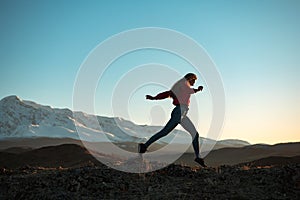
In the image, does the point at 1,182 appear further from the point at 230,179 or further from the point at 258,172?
the point at 258,172

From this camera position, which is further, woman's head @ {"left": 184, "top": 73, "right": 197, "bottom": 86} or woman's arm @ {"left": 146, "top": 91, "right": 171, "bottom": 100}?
woman's head @ {"left": 184, "top": 73, "right": 197, "bottom": 86}

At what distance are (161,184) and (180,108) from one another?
6.30 feet

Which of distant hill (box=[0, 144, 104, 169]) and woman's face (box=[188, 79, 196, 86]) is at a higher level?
woman's face (box=[188, 79, 196, 86])

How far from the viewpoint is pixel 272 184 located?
6078 mm

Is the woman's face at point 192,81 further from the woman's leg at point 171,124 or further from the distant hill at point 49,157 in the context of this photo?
the distant hill at point 49,157

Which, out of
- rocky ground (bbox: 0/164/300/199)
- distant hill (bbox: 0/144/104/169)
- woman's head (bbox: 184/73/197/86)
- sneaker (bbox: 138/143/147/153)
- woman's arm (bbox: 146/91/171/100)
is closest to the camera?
rocky ground (bbox: 0/164/300/199)

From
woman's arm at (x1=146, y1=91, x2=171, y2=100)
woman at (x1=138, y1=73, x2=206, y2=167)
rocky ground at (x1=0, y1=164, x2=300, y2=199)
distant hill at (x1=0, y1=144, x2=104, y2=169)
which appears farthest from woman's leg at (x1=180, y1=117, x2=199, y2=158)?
distant hill at (x1=0, y1=144, x2=104, y2=169)

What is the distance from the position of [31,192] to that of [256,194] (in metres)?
3.94

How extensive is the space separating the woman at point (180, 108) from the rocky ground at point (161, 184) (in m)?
0.78

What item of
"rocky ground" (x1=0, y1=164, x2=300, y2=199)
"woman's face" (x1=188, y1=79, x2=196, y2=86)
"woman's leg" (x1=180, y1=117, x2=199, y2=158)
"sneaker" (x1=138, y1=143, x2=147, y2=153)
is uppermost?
"woman's face" (x1=188, y1=79, x2=196, y2=86)

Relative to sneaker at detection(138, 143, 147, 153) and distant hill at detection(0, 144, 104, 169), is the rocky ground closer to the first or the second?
sneaker at detection(138, 143, 147, 153)

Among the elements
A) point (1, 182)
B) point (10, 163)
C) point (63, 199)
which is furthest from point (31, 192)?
point (10, 163)

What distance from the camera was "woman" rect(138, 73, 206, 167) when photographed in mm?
7383

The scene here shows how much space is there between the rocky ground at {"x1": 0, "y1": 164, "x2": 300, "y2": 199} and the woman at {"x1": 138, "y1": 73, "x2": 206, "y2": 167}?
775 mm
